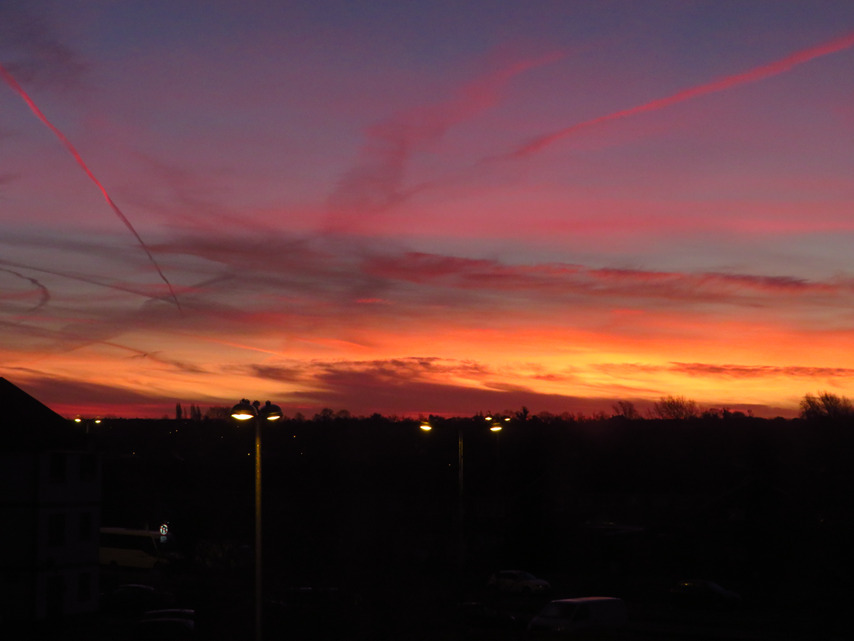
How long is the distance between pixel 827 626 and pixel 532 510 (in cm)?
3984

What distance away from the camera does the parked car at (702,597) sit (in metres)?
54.2

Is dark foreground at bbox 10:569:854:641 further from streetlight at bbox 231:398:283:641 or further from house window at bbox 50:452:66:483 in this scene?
streetlight at bbox 231:398:283:641

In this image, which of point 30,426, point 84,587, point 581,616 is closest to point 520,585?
point 581,616

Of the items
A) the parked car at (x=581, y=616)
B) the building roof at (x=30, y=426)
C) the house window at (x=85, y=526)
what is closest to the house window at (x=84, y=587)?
the house window at (x=85, y=526)

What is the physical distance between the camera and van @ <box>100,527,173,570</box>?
76.8 metres

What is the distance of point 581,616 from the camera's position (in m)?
37.7

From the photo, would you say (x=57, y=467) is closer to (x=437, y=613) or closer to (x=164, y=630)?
(x=164, y=630)

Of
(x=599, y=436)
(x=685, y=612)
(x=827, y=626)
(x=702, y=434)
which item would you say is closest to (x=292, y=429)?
(x=599, y=436)

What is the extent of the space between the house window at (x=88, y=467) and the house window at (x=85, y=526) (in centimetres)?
247

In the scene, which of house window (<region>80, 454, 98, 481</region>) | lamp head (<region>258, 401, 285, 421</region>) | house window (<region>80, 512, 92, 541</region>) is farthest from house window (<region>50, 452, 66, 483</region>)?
lamp head (<region>258, 401, 285, 421</region>)

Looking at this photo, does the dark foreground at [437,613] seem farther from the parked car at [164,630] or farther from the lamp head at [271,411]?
the lamp head at [271,411]

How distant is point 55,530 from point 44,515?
1448mm

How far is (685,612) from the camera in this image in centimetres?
5256

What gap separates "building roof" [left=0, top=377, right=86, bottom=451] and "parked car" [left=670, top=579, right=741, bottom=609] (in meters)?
42.6
